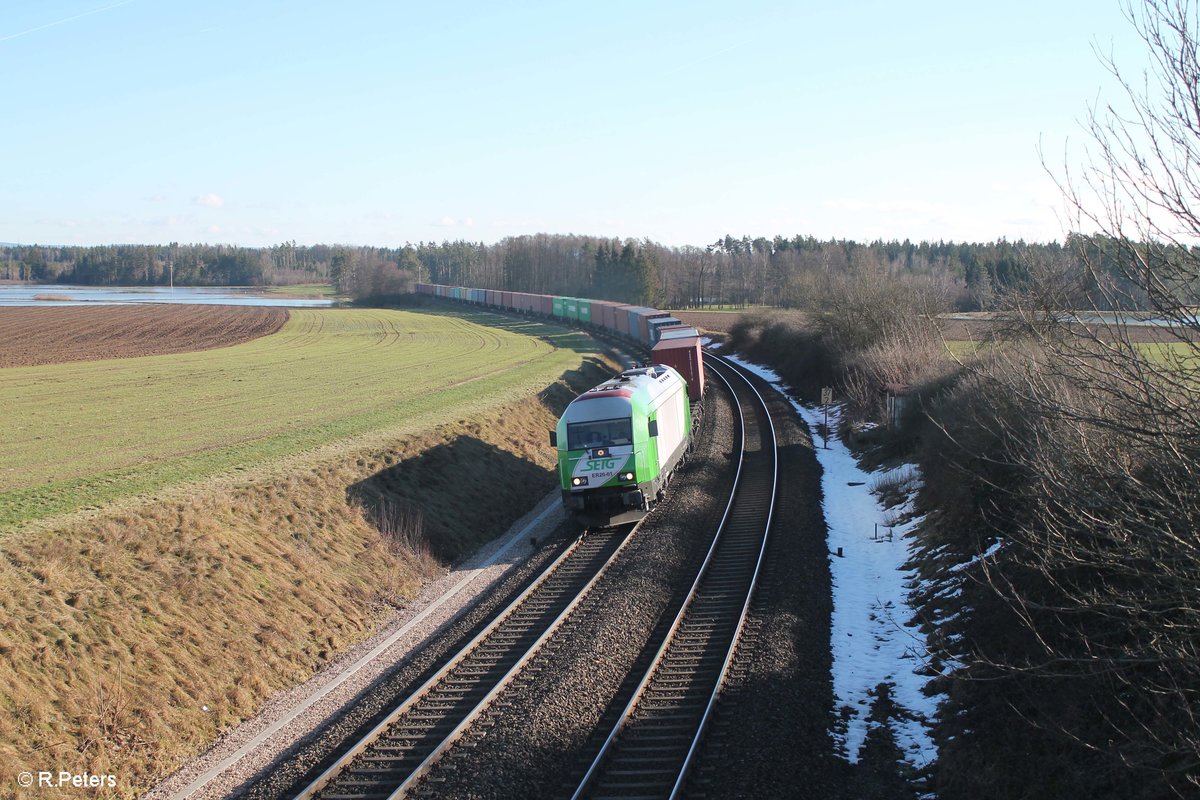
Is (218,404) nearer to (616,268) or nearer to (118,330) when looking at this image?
(118,330)

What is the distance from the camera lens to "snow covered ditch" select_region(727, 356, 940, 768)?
10.9 meters

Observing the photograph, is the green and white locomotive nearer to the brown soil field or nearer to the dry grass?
the dry grass

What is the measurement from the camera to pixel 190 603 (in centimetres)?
1280

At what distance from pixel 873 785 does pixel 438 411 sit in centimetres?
1983

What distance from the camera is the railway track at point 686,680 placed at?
9.38 meters

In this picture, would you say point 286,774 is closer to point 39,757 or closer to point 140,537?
point 39,757

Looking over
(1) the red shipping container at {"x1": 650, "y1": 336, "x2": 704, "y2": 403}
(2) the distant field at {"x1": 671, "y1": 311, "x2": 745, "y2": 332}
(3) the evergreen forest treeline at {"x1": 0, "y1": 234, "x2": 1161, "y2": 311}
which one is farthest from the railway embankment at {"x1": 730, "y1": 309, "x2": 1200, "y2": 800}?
(2) the distant field at {"x1": 671, "y1": 311, "x2": 745, "y2": 332}

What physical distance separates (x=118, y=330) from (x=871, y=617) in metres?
61.0

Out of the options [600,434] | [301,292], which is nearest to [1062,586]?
[600,434]

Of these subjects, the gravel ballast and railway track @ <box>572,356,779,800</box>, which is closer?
railway track @ <box>572,356,779,800</box>

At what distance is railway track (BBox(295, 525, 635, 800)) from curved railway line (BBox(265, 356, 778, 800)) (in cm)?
2

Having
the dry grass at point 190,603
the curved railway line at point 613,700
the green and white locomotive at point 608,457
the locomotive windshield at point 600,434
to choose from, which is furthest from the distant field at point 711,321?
the dry grass at point 190,603

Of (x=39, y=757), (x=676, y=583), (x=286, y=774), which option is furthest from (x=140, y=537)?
(x=676, y=583)

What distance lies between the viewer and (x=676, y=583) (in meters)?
16.0
